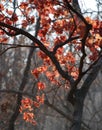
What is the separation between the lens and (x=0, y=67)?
27125 mm

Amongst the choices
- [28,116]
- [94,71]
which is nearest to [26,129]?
[28,116]

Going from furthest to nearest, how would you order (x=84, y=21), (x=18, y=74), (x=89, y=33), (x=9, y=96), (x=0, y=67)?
(x=18, y=74) → (x=0, y=67) → (x=9, y=96) → (x=89, y=33) → (x=84, y=21)

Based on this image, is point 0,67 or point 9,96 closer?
point 9,96

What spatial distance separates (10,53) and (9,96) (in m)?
9.56

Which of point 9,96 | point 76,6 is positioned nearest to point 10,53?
→ point 9,96

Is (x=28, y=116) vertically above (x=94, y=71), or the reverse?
(x=94, y=71)

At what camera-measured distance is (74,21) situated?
8.73m

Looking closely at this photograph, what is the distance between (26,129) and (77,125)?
2672 centimetres

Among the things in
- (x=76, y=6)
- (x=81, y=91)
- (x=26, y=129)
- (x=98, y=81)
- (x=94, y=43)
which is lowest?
(x=26, y=129)

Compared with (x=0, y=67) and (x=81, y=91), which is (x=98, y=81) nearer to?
(x=0, y=67)

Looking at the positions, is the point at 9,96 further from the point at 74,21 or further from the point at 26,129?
the point at 26,129

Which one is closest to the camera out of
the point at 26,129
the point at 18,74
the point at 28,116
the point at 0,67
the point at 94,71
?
the point at 94,71

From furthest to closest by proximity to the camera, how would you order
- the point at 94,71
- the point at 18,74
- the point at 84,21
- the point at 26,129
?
the point at 26,129
the point at 18,74
the point at 94,71
the point at 84,21

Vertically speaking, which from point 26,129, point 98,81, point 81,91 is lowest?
point 26,129
